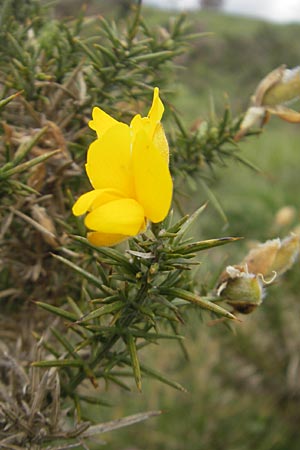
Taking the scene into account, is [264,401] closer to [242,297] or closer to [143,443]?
[143,443]

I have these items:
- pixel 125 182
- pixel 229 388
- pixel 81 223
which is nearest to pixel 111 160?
pixel 125 182

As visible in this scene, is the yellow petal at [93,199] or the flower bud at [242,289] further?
the flower bud at [242,289]

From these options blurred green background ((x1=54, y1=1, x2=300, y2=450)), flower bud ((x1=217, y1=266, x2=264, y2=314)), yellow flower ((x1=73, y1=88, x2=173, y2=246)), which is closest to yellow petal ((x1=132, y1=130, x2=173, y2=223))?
yellow flower ((x1=73, y1=88, x2=173, y2=246))

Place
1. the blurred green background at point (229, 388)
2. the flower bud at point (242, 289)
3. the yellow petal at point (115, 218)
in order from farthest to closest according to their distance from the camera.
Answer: the blurred green background at point (229, 388), the flower bud at point (242, 289), the yellow petal at point (115, 218)

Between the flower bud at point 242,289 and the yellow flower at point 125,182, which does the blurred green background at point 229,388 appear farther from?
the yellow flower at point 125,182

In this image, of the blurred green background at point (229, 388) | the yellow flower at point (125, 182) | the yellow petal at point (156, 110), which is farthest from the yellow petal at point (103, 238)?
the blurred green background at point (229, 388)

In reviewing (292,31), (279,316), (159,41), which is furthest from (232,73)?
(159,41)
